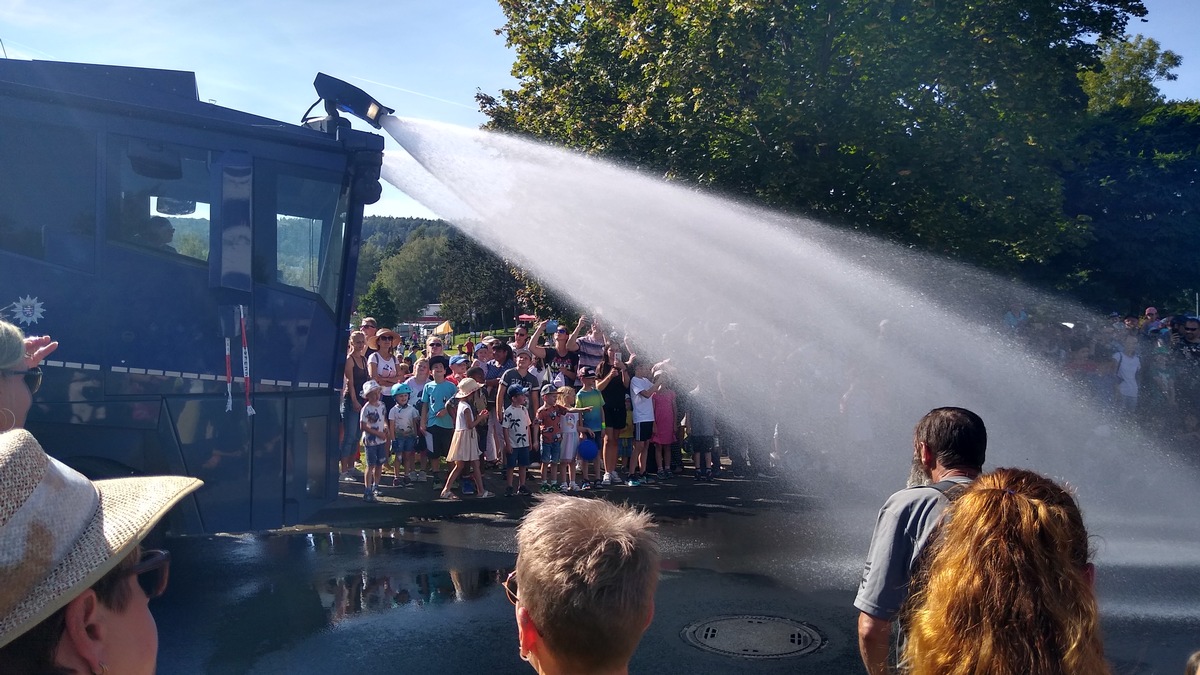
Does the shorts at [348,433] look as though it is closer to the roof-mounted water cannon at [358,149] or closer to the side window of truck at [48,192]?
the roof-mounted water cannon at [358,149]

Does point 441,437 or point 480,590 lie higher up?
point 441,437

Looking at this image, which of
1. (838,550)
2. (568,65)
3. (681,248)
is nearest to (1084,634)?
(838,550)

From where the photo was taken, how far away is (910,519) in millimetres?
3107

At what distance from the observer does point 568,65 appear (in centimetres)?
1686

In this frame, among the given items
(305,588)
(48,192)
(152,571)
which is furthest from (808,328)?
(152,571)

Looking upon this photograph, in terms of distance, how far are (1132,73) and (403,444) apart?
41.2 metres

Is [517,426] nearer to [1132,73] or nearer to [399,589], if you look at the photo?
[399,589]

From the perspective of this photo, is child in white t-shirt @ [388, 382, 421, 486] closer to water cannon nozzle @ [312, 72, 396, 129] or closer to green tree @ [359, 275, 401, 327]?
water cannon nozzle @ [312, 72, 396, 129]

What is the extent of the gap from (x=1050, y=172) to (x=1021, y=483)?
42.4 ft

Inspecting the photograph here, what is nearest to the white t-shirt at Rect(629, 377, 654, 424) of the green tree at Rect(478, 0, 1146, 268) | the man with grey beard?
the green tree at Rect(478, 0, 1146, 268)

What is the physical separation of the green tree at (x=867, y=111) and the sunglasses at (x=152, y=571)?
35.9 feet

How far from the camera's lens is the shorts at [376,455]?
10219 mm

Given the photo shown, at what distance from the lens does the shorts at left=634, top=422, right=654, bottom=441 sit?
11992mm

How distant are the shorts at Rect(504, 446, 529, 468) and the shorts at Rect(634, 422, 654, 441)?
1.78 metres
